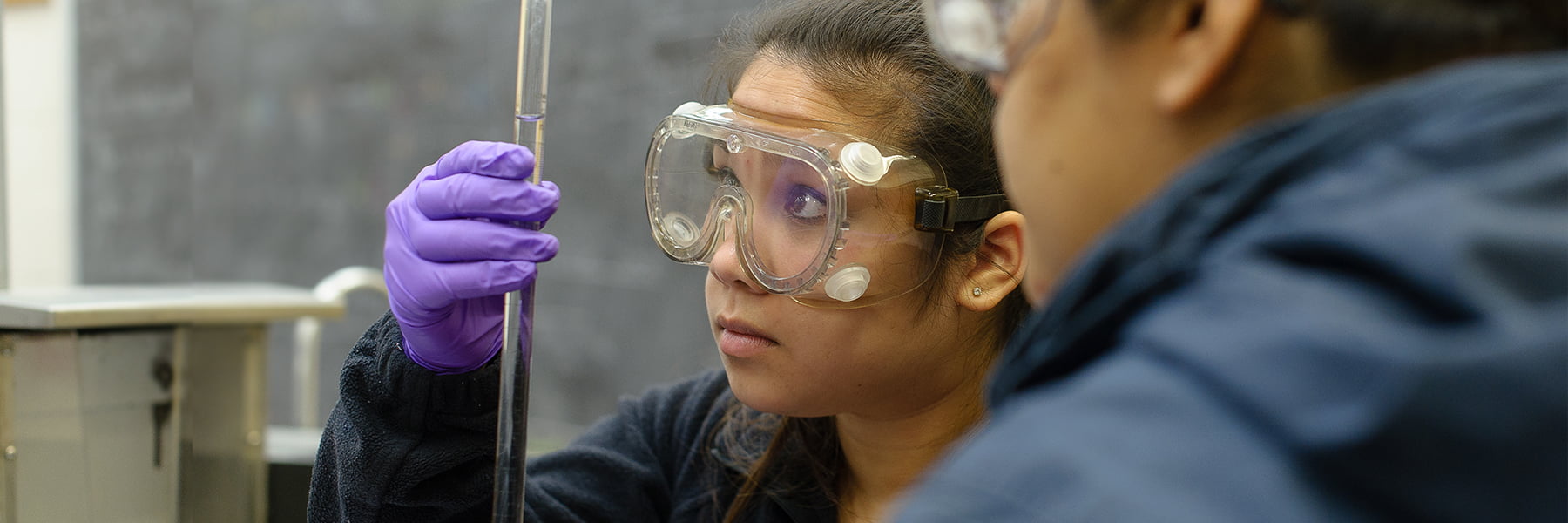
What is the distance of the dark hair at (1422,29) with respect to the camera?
0.60 meters

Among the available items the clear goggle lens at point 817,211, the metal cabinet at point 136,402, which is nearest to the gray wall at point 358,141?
the metal cabinet at point 136,402

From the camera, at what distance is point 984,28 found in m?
0.81

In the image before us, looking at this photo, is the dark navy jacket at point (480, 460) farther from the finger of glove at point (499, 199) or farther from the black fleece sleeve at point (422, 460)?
the finger of glove at point (499, 199)

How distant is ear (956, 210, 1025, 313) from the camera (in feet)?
4.59

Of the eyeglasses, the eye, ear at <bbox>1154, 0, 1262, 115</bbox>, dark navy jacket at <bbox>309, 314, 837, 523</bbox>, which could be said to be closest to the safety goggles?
the eye

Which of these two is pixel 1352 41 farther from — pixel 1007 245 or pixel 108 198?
pixel 108 198

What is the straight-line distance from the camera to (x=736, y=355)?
4.50ft

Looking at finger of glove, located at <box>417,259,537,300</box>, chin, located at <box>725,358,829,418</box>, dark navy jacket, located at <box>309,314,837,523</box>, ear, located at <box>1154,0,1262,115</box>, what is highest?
ear, located at <box>1154,0,1262,115</box>

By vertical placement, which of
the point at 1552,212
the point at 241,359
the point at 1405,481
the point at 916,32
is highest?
the point at 916,32

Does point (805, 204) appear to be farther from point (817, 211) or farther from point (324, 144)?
point (324, 144)

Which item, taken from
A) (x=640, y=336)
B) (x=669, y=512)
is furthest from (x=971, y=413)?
(x=640, y=336)

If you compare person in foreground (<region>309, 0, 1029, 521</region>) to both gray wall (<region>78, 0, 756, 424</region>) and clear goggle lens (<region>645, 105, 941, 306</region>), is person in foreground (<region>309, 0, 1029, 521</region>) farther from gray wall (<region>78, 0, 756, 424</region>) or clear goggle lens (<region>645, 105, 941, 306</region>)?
gray wall (<region>78, 0, 756, 424</region>)

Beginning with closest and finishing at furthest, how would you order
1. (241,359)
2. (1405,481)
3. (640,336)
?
(1405,481)
(241,359)
(640,336)

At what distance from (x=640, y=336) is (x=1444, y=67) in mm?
2700
